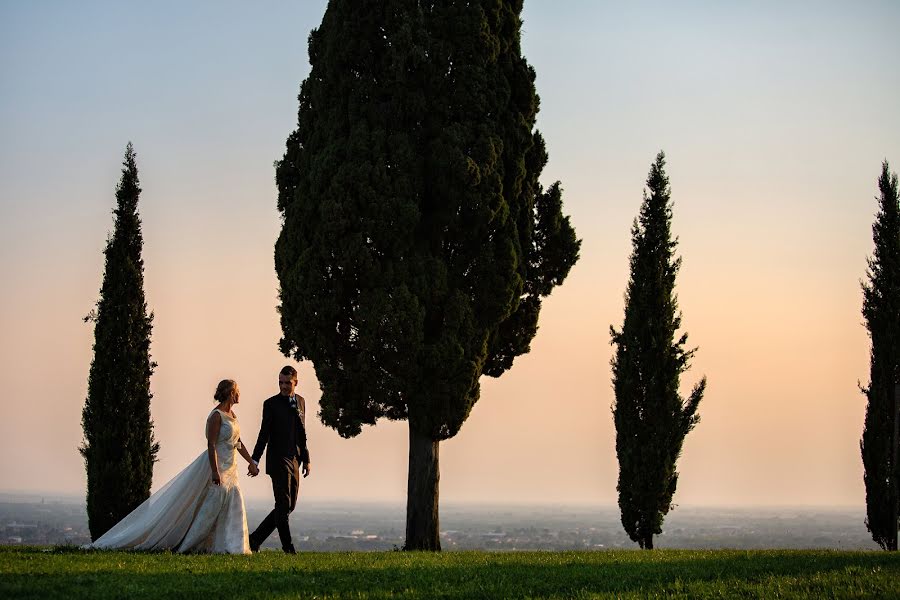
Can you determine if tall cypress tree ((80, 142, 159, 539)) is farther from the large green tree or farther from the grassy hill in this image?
the grassy hill

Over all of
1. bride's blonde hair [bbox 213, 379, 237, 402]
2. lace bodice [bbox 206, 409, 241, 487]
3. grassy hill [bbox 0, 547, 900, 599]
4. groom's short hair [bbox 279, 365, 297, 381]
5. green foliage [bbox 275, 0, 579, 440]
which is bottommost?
grassy hill [bbox 0, 547, 900, 599]

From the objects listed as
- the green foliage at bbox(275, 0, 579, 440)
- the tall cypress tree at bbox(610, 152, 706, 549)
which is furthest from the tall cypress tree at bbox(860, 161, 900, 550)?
the green foliage at bbox(275, 0, 579, 440)

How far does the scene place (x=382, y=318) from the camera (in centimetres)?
1598

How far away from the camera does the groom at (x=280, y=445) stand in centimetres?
1301

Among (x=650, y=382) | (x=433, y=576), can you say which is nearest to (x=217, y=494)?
(x=433, y=576)

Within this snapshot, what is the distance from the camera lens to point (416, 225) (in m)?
16.5

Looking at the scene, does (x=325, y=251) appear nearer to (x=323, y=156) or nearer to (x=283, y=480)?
(x=323, y=156)

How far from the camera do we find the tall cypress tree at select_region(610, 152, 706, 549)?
19391 millimetres

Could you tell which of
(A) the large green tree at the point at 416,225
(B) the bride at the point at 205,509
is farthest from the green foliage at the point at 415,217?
(B) the bride at the point at 205,509

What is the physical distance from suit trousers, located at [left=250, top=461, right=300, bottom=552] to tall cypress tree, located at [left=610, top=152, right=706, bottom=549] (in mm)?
8589

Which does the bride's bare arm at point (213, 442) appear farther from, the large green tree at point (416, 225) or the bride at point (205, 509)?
the large green tree at point (416, 225)

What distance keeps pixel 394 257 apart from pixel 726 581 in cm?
841

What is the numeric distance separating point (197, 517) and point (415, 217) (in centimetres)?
634

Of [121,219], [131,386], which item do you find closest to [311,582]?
[131,386]
